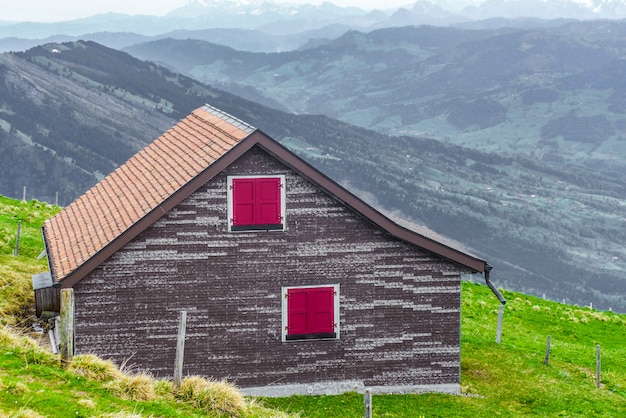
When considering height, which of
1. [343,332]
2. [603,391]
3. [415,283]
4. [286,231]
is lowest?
[603,391]

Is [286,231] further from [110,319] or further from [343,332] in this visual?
[110,319]

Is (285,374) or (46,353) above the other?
(46,353)

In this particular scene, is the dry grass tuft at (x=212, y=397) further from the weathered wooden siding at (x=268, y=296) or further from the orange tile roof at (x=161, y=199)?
the orange tile roof at (x=161, y=199)

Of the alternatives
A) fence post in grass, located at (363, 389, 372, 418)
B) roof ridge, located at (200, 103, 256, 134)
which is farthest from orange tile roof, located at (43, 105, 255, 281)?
fence post in grass, located at (363, 389, 372, 418)

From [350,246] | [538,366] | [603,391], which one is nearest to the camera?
[350,246]

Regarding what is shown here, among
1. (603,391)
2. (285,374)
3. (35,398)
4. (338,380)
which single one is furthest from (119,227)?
(603,391)

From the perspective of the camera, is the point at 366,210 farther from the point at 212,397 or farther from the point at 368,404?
the point at 212,397

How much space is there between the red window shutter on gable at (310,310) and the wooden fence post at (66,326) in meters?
7.32

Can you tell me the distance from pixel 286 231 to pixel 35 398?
9.34m

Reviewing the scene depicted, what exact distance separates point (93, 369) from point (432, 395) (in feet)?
33.4

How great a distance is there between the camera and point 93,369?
45.8ft

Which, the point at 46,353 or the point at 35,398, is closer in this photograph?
the point at 35,398

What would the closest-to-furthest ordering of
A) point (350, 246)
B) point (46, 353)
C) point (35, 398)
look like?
point (35, 398)
point (46, 353)
point (350, 246)

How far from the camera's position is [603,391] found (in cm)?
2386
